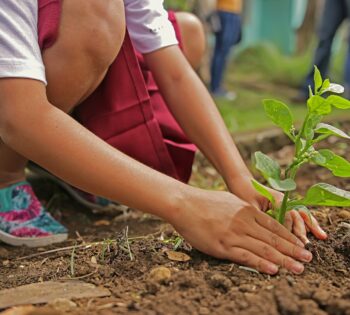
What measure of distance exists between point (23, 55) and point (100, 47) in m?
0.33

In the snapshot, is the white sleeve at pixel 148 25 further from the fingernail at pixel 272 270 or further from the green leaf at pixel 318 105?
the fingernail at pixel 272 270

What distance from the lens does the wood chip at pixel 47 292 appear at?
1.23 meters

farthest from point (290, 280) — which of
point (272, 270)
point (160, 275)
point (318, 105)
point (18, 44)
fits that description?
point (18, 44)

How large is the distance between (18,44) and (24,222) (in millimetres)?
714

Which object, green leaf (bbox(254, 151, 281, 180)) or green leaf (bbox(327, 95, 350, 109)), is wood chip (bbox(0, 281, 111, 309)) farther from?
green leaf (bbox(327, 95, 350, 109))

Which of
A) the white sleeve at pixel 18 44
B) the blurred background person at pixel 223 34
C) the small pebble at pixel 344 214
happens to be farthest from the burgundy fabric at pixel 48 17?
the blurred background person at pixel 223 34

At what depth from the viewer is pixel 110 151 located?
4.33 feet

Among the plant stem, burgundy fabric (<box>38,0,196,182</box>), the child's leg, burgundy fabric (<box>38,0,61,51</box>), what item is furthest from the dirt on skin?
burgundy fabric (<box>38,0,61,51</box>)

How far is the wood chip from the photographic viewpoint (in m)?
1.23

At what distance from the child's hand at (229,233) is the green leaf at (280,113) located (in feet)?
0.66

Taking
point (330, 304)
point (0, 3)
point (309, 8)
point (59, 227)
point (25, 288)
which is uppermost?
point (0, 3)

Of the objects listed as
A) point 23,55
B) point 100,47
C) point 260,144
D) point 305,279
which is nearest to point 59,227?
point 100,47

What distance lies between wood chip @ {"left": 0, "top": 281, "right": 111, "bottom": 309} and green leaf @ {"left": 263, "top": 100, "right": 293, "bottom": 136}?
1.70ft

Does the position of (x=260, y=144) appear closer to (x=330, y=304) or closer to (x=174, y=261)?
(x=174, y=261)
